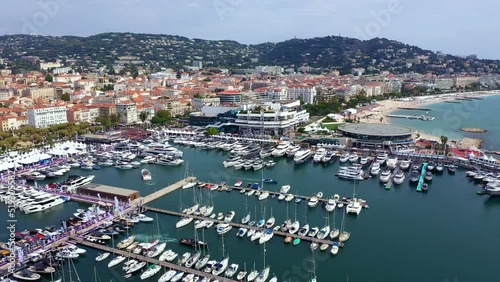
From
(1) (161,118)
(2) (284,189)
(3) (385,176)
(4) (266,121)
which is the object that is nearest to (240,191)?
(2) (284,189)

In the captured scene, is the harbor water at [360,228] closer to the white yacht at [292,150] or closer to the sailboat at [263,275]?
the sailboat at [263,275]

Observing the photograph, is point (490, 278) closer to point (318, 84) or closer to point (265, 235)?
point (265, 235)

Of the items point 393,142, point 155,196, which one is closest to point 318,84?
point 393,142

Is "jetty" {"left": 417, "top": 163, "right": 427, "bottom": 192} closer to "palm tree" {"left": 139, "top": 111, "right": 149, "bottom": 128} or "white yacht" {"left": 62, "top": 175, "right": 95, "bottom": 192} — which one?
"white yacht" {"left": 62, "top": 175, "right": 95, "bottom": 192}

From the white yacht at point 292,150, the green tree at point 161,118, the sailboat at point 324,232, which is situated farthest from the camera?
the green tree at point 161,118

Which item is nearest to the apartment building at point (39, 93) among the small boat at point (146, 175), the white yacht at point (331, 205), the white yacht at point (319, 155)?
the small boat at point (146, 175)
